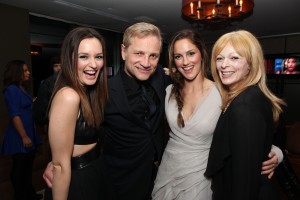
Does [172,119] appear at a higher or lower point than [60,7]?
lower

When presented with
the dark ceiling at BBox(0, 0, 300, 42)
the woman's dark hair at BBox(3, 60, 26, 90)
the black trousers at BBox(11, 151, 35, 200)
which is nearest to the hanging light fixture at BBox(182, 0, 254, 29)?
the dark ceiling at BBox(0, 0, 300, 42)

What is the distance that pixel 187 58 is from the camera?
174 cm

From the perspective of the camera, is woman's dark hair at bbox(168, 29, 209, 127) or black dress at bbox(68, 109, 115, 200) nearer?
black dress at bbox(68, 109, 115, 200)

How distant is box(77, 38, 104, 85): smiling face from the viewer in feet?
4.74

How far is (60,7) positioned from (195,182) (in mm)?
4297

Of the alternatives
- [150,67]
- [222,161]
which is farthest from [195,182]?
[150,67]

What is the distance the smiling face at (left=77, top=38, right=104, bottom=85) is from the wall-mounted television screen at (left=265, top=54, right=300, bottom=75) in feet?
27.8

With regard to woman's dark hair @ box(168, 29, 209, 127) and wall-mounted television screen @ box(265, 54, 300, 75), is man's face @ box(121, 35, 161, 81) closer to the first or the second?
woman's dark hair @ box(168, 29, 209, 127)

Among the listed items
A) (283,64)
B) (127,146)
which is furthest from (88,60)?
(283,64)

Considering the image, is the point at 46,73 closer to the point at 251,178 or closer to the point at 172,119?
the point at 172,119

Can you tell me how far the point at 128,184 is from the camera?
67.1 inches

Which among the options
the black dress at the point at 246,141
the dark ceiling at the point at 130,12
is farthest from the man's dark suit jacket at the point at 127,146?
the dark ceiling at the point at 130,12

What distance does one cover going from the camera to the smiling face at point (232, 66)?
1.33 metres

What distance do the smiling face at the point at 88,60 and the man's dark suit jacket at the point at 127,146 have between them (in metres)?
0.24
